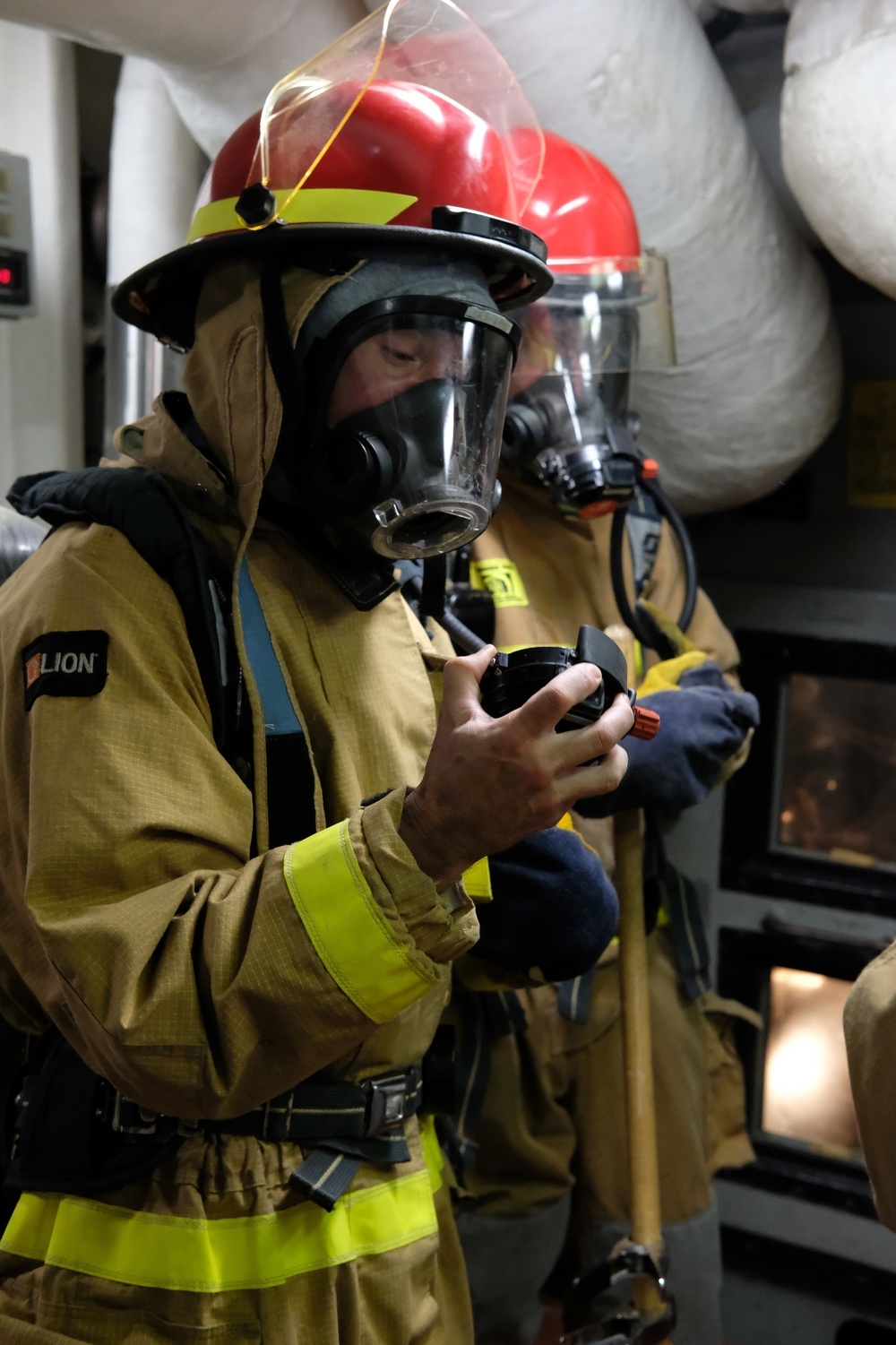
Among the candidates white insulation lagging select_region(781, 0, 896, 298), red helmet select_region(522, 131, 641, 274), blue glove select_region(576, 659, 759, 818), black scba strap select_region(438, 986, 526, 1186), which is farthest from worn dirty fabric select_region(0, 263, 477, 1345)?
white insulation lagging select_region(781, 0, 896, 298)

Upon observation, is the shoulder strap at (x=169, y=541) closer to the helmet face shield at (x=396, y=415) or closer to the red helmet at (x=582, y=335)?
the helmet face shield at (x=396, y=415)

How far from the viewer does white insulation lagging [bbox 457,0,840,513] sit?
72.7 inches

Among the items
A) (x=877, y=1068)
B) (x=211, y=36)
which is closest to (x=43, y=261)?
(x=211, y=36)

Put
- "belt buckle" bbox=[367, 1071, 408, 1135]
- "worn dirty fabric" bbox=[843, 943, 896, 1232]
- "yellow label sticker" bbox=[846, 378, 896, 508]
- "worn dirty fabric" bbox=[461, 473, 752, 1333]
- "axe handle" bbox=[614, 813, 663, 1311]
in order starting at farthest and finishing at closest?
1. "yellow label sticker" bbox=[846, 378, 896, 508]
2. "worn dirty fabric" bbox=[461, 473, 752, 1333]
3. "axe handle" bbox=[614, 813, 663, 1311]
4. "belt buckle" bbox=[367, 1071, 408, 1135]
5. "worn dirty fabric" bbox=[843, 943, 896, 1232]

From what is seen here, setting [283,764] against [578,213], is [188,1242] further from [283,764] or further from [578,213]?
[578,213]

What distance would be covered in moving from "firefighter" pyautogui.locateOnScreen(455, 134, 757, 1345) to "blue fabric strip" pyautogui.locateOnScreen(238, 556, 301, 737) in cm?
76

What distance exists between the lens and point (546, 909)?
4.51 ft

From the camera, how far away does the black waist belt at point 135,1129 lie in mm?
1162

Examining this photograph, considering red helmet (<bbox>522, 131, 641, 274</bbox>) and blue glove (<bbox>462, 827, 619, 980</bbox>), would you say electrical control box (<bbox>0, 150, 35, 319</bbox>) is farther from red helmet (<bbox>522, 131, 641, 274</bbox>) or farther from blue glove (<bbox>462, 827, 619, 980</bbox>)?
blue glove (<bbox>462, 827, 619, 980</bbox>)

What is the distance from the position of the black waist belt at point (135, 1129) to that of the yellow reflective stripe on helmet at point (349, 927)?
27cm

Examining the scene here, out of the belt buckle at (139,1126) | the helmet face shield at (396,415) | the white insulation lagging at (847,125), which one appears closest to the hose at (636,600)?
the white insulation lagging at (847,125)

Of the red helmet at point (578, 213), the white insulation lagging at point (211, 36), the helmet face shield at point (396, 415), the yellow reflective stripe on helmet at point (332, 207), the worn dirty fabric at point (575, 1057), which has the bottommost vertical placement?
the worn dirty fabric at point (575, 1057)

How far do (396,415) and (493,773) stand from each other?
1.43 feet

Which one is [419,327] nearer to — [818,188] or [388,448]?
[388,448]
